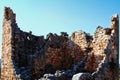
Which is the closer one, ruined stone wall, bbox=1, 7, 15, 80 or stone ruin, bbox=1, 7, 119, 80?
stone ruin, bbox=1, 7, 119, 80

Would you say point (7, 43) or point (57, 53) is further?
point (57, 53)

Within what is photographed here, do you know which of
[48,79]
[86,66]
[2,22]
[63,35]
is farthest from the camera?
[63,35]

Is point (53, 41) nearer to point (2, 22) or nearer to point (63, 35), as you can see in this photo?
point (63, 35)

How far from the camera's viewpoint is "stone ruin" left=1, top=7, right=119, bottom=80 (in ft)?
69.2

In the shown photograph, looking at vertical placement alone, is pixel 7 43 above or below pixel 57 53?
above

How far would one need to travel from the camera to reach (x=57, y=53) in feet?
81.6

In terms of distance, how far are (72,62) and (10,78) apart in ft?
15.7

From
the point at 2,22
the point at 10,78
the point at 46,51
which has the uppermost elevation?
the point at 2,22

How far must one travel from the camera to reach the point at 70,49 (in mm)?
25062

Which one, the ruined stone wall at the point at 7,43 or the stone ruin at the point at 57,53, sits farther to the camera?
the ruined stone wall at the point at 7,43

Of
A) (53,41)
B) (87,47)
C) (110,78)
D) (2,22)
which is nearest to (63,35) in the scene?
(53,41)

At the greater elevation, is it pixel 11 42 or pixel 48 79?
pixel 11 42

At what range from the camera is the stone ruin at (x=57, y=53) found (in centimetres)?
2109

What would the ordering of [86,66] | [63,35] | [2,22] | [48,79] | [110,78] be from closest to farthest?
[48,79]
[110,78]
[86,66]
[2,22]
[63,35]
